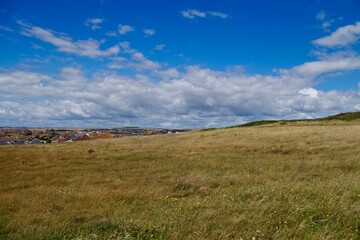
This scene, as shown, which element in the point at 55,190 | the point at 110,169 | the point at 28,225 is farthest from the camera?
the point at 110,169

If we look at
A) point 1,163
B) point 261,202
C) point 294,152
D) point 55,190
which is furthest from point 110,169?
point 294,152

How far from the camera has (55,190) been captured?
42.4 ft

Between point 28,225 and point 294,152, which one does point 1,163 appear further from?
point 294,152

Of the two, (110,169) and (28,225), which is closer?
(28,225)

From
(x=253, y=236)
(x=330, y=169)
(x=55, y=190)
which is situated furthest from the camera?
(x=330, y=169)

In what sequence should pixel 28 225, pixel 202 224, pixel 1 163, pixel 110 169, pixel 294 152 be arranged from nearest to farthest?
pixel 202 224 < pixel 28 225 < pixel 110 169 < pixel 1 163 < pixel 294 152

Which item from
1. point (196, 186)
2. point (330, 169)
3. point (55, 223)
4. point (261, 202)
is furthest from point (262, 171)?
point (55, 223)

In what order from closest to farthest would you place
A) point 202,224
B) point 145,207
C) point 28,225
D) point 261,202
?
point 202,224 → point 28,225 → point 261,202 → point 145,207

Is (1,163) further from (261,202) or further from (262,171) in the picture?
(261,202)

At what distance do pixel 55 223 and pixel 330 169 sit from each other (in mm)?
13008

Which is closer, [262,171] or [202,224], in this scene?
[202,224]

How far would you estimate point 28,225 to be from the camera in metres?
7.50

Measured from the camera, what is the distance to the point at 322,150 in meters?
25.7

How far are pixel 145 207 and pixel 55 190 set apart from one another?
5424 mm
